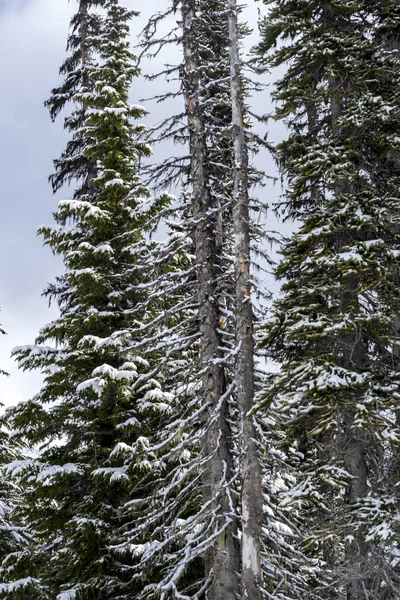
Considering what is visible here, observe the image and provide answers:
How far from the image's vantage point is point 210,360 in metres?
11.1

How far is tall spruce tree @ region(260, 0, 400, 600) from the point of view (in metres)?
8.38

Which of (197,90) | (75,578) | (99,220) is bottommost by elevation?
(75,578)

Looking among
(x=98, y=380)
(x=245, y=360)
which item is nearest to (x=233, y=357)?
(x=245, y=360)

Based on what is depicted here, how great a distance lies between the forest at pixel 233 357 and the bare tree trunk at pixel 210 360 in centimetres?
4

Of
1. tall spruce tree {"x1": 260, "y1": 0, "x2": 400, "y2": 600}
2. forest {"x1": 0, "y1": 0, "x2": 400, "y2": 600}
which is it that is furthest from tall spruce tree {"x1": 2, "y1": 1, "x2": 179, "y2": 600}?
tall spruce tree {"x1": 260, "y1": 0, "x2": 400, "y2": 600}

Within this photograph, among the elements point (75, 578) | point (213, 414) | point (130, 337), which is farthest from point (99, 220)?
Answer: point (75, 578)

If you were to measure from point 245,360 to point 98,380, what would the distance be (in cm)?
342

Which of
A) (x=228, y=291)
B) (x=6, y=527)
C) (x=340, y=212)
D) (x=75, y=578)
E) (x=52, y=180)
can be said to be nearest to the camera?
(x=340, y=212)

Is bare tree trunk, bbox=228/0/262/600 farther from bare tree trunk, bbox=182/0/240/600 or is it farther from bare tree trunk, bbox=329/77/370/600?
bare tree trunk, bbox=329/77/370/600

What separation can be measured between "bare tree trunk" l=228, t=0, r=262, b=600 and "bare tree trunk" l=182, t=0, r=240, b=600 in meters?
0.62

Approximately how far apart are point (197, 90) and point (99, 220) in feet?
12.2

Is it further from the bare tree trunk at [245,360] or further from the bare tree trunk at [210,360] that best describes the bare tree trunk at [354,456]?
the bare tree trunk at [210,360]

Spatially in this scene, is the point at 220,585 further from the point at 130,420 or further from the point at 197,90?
the point at 197,90

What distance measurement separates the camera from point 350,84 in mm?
10758
